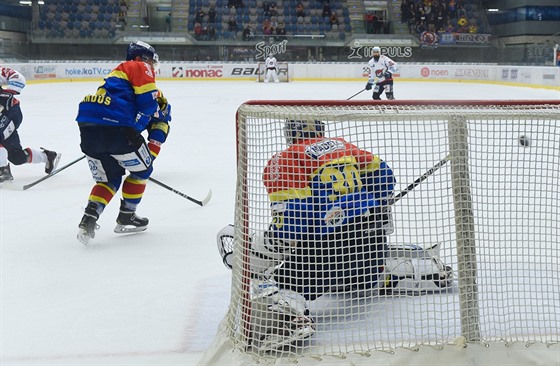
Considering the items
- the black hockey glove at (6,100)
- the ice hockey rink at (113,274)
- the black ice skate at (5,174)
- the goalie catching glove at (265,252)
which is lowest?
the ice hockey rink at (113,274)

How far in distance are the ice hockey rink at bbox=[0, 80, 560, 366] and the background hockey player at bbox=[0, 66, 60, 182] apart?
0.54 ft

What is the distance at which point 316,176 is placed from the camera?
187cm

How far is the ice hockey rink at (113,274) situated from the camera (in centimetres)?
206

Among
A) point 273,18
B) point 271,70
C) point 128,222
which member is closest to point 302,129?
point 128,222

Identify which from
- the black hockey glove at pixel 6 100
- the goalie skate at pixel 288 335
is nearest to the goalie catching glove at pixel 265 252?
the goalie skate at pixel 288 335

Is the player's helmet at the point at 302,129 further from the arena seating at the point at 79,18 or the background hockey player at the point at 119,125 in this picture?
the arena seating at the point at 79,18

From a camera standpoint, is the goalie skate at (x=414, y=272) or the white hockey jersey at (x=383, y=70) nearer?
the goalie skate at (x=414, y=272)

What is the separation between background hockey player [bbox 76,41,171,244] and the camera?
2.98 m

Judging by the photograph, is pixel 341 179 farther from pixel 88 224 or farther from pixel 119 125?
pixel 88 224

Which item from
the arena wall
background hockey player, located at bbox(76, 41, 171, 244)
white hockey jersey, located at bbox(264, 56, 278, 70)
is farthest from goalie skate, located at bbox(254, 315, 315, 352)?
white hockey jersey, located at bbox(264, 56, 278, 70)

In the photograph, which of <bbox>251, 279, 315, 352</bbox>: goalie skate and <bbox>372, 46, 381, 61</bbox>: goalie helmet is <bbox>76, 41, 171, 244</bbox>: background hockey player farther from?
<bbox>372, 46, 381, 61</bbox>: goalie helmet

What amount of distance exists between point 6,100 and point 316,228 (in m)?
3.53

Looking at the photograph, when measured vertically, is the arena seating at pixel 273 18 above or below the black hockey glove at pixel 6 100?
above

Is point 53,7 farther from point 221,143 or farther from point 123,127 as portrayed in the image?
point 123,127
